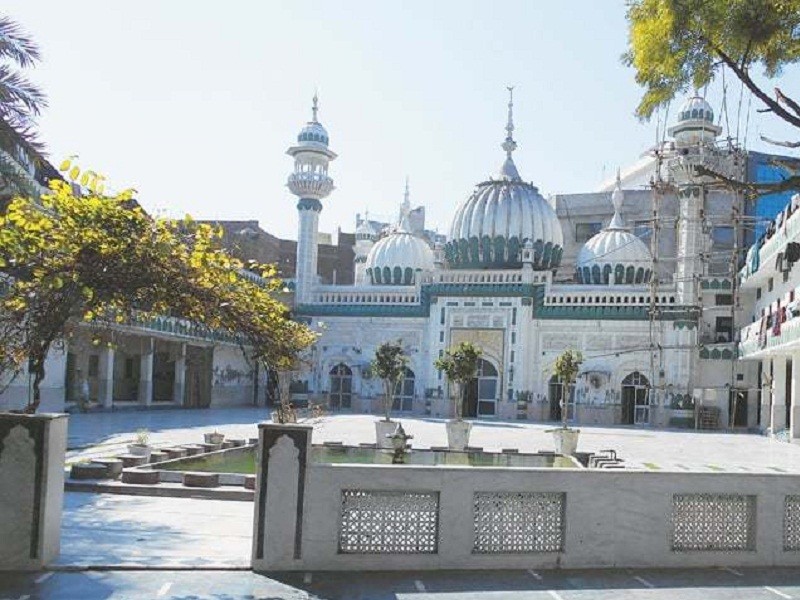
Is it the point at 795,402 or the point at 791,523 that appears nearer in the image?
the point at 791,523

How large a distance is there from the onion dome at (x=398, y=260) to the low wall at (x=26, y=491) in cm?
3627

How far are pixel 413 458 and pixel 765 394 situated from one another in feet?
69.0

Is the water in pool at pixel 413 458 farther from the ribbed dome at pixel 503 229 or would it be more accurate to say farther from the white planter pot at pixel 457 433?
the ribbed dome at pixel 503 229

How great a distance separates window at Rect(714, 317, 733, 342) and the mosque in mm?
52

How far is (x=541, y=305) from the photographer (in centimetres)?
3934

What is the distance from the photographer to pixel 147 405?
36000mm

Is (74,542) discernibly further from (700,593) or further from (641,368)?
(641,368)

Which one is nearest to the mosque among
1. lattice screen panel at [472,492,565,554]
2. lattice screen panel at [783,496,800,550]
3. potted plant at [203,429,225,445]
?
potted plant at [203,429,225,445]

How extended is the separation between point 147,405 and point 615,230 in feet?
71.7

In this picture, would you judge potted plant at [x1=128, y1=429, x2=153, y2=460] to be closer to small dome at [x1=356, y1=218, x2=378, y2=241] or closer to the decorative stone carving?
the decorative stone carving

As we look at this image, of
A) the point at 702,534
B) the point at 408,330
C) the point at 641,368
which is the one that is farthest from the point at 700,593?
the point at 408,330

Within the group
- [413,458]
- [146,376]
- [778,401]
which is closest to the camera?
[413,458]

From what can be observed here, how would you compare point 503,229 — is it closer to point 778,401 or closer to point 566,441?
point 778,401

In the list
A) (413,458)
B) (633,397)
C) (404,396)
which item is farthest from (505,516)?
(404,396)
